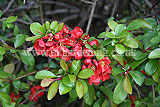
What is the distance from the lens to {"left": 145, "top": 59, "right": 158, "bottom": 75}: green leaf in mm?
847

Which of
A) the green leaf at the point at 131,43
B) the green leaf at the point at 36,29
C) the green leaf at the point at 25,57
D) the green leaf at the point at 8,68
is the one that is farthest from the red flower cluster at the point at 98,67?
the green leaf at the point at 8,68

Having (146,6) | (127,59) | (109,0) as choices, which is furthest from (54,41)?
(109,0)

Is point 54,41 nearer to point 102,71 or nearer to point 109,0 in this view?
point 102,71

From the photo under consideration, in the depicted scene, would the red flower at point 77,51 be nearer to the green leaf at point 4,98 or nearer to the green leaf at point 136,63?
the green leaf at point 136,63

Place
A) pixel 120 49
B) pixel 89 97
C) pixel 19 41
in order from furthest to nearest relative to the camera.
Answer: pixel 19 41 < pixel 89 97 < pixel 120 49

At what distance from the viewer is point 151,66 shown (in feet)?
2.78

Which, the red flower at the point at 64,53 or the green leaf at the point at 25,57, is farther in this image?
the green leaf at the point at 25,57

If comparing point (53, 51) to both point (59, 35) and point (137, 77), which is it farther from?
point (137, 77)

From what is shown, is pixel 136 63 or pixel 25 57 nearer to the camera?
pixel 136 63

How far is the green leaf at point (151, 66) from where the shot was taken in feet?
2.78

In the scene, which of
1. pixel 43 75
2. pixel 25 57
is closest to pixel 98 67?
pixel 43 75

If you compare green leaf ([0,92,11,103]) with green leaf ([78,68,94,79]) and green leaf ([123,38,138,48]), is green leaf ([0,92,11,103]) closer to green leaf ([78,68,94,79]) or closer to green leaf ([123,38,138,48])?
green leaf ([78,68,94,79])

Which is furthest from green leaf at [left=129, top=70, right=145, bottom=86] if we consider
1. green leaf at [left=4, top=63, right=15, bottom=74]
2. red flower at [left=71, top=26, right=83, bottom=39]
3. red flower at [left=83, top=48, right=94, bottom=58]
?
green leaf at [left=4, top=63, right=15, bottom=74]

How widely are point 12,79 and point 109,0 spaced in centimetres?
196
